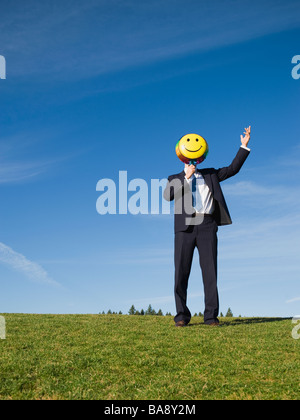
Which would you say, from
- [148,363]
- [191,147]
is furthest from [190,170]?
[148,363]

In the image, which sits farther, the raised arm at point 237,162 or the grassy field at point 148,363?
the raised arm at point 237,162

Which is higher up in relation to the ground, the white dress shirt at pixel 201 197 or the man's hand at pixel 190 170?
the man's hand at pixel 190 170

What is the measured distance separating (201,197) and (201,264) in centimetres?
165

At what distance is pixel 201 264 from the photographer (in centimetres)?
1042

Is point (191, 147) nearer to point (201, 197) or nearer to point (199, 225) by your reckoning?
point (201, 197)

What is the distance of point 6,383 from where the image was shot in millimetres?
5605

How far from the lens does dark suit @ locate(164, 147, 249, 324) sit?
10.2m

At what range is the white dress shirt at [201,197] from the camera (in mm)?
10422

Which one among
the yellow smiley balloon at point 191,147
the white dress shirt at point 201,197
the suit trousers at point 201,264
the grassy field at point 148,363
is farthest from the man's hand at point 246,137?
the grassy field at point 148,363

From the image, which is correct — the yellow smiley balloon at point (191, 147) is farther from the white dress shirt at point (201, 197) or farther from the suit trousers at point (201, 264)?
the suit trousers at point (201, 264)

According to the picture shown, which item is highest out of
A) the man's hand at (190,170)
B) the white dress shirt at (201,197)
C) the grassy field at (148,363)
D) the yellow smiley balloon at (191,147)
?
the yellow smiley balloon at (191,147)

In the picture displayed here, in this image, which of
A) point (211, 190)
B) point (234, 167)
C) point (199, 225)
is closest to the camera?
point (199, 225)
